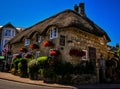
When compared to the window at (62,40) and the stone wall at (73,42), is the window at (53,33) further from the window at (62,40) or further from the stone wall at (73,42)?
the window at (62,40)

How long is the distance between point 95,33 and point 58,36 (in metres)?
4.63

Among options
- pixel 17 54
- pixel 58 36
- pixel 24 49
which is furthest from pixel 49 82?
pixel 17 54

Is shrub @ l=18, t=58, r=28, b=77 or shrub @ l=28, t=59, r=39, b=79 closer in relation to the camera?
shrub @ l=28, t=59, r=39, b=79

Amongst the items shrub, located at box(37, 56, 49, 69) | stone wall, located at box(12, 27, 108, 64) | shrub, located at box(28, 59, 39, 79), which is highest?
stone wall, located at box(12, 27, 108, 64)

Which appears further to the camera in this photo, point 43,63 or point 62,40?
point 62,40

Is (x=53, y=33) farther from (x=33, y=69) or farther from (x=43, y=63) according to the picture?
(x=33, y=69)

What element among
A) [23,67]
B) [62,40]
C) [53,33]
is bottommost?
[23,67]

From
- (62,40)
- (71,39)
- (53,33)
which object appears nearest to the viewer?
(71,39)

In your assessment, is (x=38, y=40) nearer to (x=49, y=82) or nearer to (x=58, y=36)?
(x=58, y=36)

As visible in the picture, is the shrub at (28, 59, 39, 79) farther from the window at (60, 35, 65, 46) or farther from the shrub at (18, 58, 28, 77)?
the window at (60, 35, 65, 46)

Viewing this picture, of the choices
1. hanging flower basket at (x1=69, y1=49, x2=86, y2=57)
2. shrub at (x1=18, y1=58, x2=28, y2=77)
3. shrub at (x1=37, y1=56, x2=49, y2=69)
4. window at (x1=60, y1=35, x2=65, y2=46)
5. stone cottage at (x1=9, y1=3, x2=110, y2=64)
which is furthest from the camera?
shrub at (x1=18, y1=58, x2=28, y2=77)

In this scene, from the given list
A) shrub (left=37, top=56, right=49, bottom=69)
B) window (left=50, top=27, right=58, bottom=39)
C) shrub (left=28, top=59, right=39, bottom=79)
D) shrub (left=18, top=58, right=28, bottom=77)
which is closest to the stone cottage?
window (left=50, top=27, right=58, bottom=39)

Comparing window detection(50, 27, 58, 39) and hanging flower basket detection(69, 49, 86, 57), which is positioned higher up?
window detection(50, 27, 58, 39)

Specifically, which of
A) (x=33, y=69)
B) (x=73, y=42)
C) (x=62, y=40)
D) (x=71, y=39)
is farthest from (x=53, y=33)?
(x=33, y=69)
